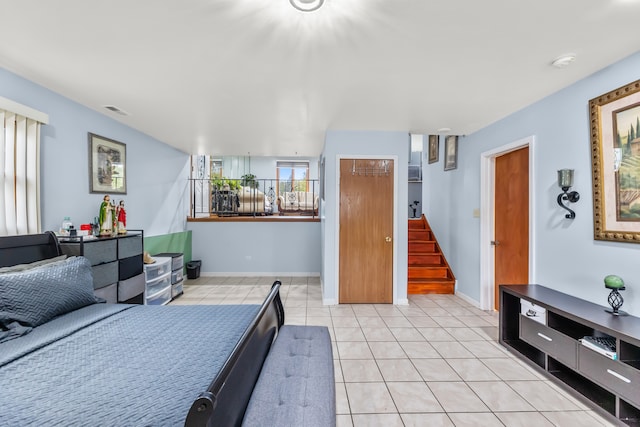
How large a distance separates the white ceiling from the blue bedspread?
1.90 m

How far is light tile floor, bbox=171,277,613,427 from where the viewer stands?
73.4 inches

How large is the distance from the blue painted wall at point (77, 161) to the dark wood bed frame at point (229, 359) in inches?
18.0

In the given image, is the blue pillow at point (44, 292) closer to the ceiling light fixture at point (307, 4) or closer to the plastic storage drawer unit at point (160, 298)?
the plastic storage drawer unit at point (160, 298)

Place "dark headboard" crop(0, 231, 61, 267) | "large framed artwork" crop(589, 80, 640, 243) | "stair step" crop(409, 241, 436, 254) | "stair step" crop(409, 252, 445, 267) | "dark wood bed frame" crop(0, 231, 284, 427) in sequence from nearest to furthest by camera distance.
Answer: "dark wood bed frame" crop(0, 231, 284, 427)
"large framed artwork" crop(589, 80, 640, 243)
"dark headboard" crop(0, 231, 61, 267)
"stair step" crop(409, 252, 445, 267)
"stair step" crop(409, 241, 436, 254)

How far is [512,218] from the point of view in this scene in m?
3.49

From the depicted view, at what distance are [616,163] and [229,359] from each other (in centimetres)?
298

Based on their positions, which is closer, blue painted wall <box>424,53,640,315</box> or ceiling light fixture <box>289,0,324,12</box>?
ceiling light fixture <box>289,0,324,12</box>

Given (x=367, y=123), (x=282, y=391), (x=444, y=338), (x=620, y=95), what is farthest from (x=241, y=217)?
(x=620, y=95)

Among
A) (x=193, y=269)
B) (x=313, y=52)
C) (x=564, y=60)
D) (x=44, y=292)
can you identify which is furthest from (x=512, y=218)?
(x=193, y=269)

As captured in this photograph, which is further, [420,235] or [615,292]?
[420,235]

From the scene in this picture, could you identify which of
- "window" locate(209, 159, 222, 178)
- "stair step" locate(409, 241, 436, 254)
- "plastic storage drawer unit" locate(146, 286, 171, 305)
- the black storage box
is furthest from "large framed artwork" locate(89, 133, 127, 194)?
"window" locate(209, 159, 222, 178)

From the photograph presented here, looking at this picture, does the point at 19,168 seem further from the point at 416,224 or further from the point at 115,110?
the point at 416,224

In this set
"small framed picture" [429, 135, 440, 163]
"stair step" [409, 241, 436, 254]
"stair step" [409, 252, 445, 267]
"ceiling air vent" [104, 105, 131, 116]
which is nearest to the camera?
"ceiling air vent" [104, 105, 131, 116]

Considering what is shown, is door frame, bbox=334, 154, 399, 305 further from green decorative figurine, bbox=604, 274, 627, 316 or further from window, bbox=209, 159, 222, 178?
window, bbox=209, 159, 222, 178
